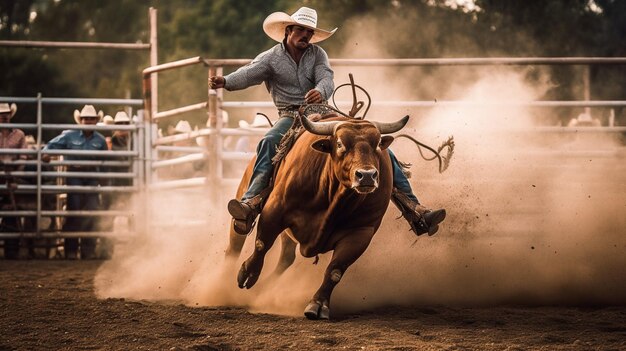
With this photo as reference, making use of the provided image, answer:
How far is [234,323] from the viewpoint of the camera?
6.01 m

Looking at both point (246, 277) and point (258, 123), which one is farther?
point (258, 123)

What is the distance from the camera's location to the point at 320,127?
616 cm

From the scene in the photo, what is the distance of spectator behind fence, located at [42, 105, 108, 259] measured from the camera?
37.4 feet

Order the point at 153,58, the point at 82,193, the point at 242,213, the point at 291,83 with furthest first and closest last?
the point at 82,193 → the point at 153,58 → the point at 291,83 → the point at 242,213

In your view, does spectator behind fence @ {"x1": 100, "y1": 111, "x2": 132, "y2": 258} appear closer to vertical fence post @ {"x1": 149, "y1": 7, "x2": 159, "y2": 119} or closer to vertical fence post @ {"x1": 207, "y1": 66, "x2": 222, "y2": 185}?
vertical fence post @ {"x1": 149, "y1": 7, "x2": 159, "y2": 119}

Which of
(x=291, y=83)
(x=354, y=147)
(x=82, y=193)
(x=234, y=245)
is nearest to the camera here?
(x=354, y=147)

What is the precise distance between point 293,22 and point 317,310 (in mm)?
1763

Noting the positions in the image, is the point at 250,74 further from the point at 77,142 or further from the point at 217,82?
the point at 77,142

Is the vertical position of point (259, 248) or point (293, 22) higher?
point (293, 22)

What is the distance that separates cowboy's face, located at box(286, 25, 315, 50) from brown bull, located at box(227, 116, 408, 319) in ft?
2.01

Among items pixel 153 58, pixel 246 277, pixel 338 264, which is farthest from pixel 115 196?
pixel 338 264

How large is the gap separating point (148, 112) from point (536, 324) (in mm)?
5619

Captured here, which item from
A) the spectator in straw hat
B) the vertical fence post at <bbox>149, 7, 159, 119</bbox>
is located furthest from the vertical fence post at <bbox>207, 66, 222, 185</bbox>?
the spectator in straw hat

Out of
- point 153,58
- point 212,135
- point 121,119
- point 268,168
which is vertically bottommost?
point 268,168
